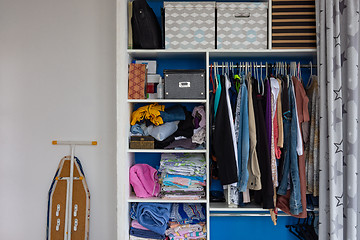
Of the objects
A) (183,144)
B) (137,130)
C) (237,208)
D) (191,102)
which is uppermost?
(191,102)

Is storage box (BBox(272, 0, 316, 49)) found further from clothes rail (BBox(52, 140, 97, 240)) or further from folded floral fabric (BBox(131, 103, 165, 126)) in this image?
clothes rail (BBox(52, 140, 97, 240))

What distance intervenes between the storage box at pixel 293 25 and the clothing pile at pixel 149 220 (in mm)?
1510

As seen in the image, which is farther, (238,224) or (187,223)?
(238,224)

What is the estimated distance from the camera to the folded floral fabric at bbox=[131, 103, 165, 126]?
2131 mm

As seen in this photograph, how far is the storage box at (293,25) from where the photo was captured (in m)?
2.06

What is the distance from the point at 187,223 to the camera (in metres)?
2.16

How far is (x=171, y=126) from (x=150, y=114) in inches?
7.3

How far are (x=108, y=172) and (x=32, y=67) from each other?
45.7 inches

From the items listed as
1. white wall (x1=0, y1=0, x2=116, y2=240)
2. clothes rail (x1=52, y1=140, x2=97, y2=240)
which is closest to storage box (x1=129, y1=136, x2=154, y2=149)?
white wall (x1=0, y1=0, x2=116, y2=240)

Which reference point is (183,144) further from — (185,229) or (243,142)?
(185,229)

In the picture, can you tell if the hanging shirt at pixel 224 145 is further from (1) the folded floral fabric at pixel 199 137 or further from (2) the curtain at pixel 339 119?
(2) the curtain at pixel 339 119

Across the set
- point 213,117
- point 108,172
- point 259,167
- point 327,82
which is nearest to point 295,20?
point 327,82

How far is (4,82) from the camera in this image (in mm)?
2510

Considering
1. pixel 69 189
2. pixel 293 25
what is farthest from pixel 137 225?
pixel 293 25
